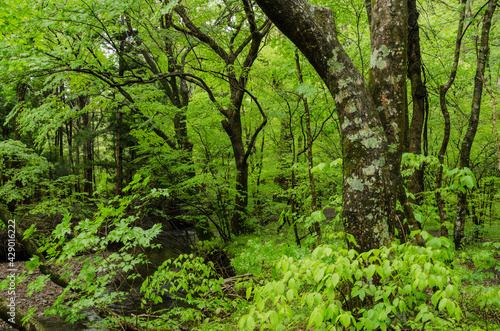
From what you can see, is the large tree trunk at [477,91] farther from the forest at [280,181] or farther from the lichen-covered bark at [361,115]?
the lichen-covered bark at [361,115]

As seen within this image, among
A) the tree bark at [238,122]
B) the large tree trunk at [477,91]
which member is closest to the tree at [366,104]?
the large tree trunk at [477,91]

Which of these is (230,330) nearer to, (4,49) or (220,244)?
(220,244)

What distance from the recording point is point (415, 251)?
1874mm

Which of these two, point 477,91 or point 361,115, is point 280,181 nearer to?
point 477,91

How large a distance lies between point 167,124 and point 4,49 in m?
3.87

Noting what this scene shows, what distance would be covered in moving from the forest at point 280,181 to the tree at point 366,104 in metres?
0.01

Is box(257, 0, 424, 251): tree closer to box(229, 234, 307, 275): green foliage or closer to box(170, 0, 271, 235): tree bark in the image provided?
box(229, 234, 307, 275): green foliage

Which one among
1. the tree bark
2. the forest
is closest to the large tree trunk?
the forest

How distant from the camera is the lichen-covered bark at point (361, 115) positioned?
84.4 inches

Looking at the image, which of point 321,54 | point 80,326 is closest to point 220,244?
point 80,326

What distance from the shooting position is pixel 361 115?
222cm

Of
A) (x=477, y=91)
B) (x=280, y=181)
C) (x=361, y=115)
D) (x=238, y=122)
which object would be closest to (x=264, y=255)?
(x=361, y=115)

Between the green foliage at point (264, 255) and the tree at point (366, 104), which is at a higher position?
the tree at point (366, 104)

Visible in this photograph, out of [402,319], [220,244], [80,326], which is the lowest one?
[80,326]
